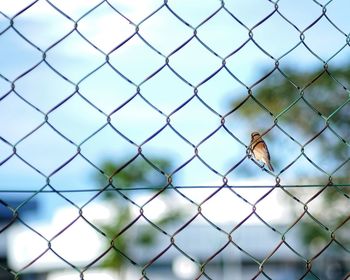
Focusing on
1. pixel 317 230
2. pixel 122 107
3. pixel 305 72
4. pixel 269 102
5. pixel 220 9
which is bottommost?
pixel 317 230

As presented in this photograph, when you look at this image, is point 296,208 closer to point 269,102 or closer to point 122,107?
point 269,102

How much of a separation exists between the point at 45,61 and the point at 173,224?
27.0 metres

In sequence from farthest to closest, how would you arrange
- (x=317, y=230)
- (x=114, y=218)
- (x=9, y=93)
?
(x=114, y=218)
(x=317, y=230)
(x=9, y=93)

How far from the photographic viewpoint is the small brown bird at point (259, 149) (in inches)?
59.6

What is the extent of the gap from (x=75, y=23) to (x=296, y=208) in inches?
581

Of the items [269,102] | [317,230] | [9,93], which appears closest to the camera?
[9,93]

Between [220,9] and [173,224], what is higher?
[220,9]

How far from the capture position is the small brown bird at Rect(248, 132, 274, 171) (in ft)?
4.97

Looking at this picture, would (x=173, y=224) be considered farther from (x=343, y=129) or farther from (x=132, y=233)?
(x=343, y=129)

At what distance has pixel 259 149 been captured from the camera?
5.02ft

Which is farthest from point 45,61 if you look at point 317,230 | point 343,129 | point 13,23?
point 317,230

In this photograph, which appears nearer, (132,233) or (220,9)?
(220,9)

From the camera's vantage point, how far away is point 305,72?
1492 cm

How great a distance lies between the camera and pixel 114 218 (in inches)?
1105
